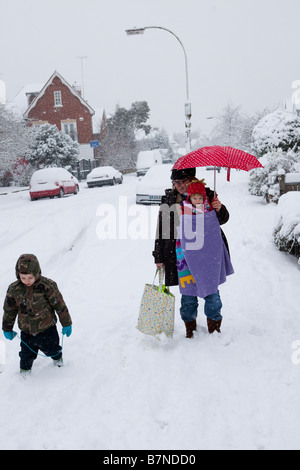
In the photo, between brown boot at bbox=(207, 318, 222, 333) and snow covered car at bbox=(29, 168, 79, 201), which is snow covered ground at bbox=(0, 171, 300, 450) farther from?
snow covered car at bbox=(29, 168, 79, 201)

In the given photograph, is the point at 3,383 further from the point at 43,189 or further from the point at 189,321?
the point at 43,189

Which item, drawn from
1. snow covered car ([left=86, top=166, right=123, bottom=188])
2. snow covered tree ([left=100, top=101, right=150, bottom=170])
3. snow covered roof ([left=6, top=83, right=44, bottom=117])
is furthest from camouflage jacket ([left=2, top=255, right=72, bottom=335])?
snow covered roof ([left=6, top=83, right=44, bottom=117])

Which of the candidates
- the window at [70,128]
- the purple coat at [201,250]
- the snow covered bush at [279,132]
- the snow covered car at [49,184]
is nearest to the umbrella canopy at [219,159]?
the purple coat at [201,250]

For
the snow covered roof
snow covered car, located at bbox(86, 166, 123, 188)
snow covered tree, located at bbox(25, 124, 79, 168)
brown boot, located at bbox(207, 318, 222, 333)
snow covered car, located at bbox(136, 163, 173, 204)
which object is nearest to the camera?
brown boot, located at bbox(207, 318, 222, 333)

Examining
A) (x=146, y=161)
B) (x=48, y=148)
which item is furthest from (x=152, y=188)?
(x=48, y=148)

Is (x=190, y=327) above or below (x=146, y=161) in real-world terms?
below

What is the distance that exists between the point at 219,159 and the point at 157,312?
5.44 feet

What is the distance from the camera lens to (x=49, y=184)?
57.4ft

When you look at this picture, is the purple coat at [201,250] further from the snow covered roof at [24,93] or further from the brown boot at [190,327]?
the snow covered roof at [24,93]

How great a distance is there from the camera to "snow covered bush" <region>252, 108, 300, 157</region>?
1412 cm

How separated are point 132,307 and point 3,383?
2082 mm

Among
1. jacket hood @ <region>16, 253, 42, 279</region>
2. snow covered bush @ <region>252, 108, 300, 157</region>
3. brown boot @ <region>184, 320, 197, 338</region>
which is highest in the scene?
snow covered bush @ <region>252, 108, 300, 157</region>

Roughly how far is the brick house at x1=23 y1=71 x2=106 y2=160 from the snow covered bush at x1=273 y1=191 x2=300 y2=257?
3837cm

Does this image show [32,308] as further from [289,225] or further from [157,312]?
[289,225]
